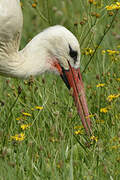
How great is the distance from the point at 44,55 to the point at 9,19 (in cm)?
59

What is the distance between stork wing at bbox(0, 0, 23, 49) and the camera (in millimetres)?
5057

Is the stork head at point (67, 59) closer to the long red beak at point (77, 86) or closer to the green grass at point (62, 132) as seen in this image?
the long red beak at point (77, 86)

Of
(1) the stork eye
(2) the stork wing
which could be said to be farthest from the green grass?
(2) the stork wing

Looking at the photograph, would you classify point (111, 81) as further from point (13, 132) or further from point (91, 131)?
point (13, 132)

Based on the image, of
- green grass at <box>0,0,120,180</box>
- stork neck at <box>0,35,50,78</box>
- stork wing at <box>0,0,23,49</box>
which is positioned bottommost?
green grass at <box>0,0,120,180</box>

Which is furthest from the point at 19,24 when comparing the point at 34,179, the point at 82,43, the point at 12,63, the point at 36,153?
the point at 34,179

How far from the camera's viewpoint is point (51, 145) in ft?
14.5

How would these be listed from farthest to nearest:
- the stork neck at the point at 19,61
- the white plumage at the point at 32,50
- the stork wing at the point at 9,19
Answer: the stork neck at the point at 19,61 → the white plumage at the point at 32,50 → the stork wing at the point at 9,19

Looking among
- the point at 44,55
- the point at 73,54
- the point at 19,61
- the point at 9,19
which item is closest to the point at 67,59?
the point at 73,54

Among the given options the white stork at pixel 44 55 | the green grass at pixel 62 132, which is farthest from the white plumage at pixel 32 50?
the green grass at pixel 62 132

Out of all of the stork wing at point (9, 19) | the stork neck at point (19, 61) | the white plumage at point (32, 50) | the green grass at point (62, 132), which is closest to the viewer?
the green grass at point (62, 132)

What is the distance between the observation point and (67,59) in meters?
5.59

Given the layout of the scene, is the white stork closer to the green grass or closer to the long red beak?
the long red beak

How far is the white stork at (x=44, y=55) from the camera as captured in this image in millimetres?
5285
